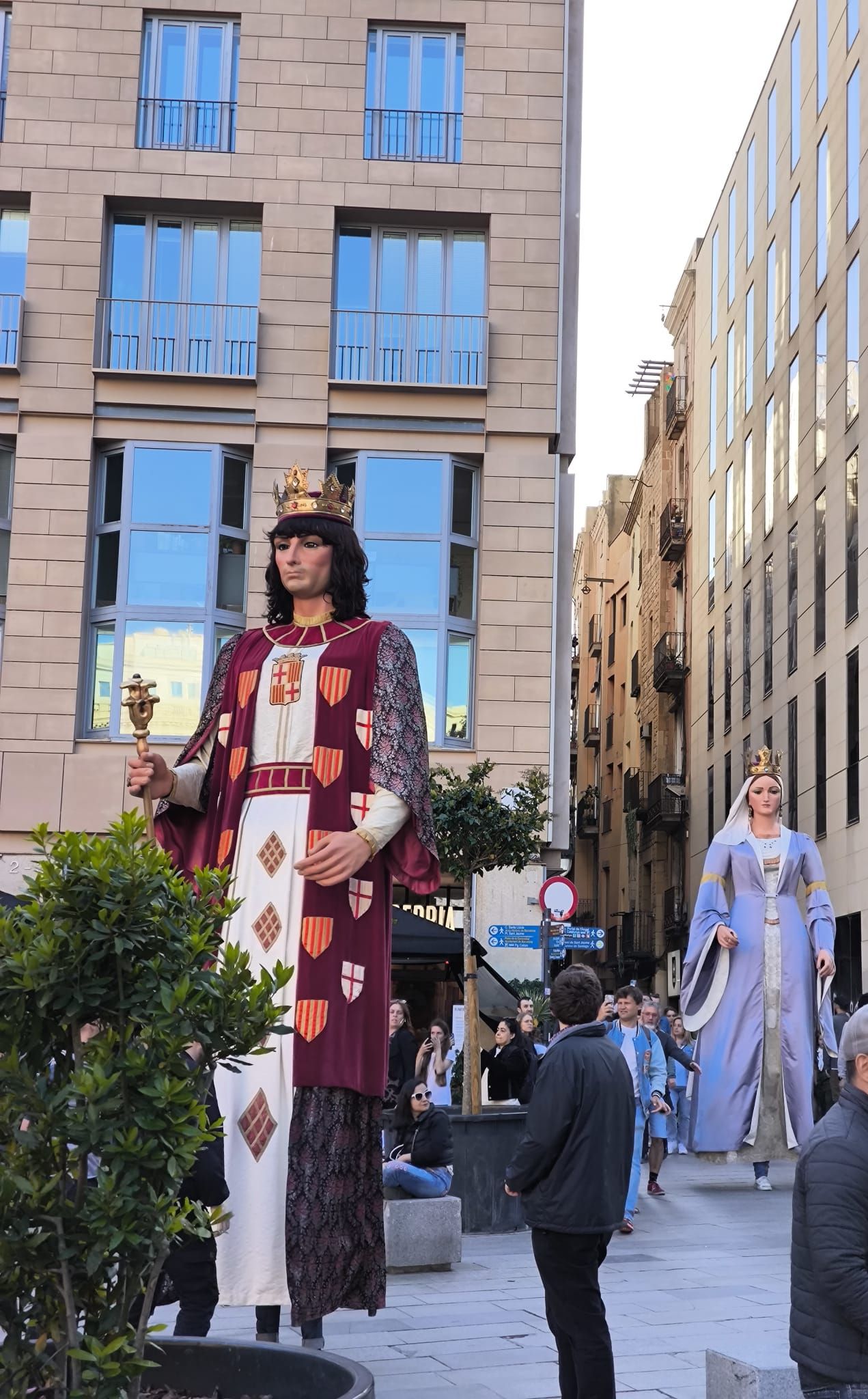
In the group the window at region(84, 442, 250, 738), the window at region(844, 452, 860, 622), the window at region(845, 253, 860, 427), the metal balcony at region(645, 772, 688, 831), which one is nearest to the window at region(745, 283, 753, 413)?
the window at region(845, 253, 860, 427)

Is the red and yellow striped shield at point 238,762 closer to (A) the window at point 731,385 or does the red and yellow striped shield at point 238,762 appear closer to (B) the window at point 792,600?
(B) the window at point 792,600

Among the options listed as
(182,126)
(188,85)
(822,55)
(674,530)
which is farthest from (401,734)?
(674,530)

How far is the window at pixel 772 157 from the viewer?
3844 cm

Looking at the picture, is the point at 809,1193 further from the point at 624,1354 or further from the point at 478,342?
the point at 478,342

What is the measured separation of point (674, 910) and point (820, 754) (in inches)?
625

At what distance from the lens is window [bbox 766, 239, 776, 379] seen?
124ft

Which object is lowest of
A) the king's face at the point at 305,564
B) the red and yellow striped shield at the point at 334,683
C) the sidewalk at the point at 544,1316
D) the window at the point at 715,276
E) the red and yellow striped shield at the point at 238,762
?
the sidewalk at the point at 544,1316

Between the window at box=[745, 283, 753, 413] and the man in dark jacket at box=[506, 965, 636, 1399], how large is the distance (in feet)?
116

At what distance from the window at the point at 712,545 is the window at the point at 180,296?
22.6 metres

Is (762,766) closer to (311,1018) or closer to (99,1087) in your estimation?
(311,1018)

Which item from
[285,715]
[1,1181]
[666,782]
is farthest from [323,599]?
[666,782]

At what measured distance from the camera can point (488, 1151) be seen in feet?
39.6

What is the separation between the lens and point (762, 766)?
13.2m

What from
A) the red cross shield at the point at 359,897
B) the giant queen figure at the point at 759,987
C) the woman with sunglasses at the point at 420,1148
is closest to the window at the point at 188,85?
the giant queen figure at the point at 759,987
